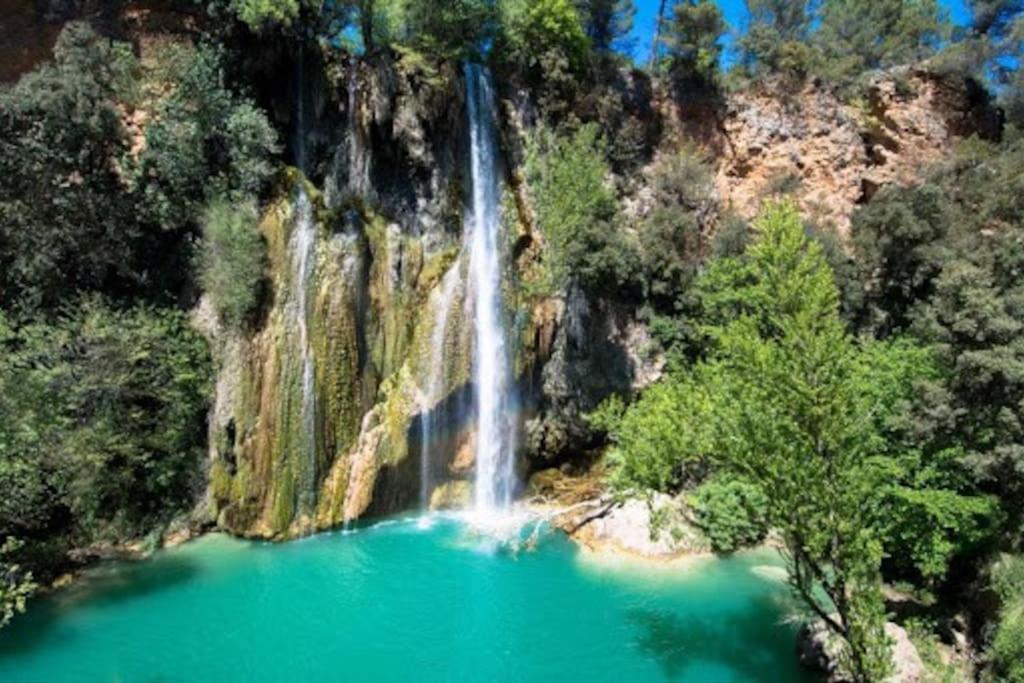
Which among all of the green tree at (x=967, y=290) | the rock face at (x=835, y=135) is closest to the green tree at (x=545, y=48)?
the rock face at (x=835, y=135)

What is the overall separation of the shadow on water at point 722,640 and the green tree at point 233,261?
12937mm

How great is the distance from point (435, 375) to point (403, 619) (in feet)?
26.9

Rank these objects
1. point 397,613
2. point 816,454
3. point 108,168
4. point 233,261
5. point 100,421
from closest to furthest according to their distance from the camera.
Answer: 1. point 816,454
2. point 397,613
3. point 100,421
4. point 233,261
5. point 108,168

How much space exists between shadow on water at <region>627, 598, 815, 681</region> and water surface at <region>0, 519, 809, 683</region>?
0.04m

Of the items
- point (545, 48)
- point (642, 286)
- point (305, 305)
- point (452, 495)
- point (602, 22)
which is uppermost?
point (602, 22)

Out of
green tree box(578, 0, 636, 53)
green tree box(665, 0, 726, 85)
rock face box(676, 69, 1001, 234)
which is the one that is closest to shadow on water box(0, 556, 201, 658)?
rock face box(676, 69, 1001, 234)

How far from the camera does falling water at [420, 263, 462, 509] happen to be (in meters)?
21.2

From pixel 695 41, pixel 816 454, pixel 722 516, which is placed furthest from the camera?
pixel 695 41

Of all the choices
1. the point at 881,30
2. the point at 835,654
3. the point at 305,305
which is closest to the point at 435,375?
the point at 305,305

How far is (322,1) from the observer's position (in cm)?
2223

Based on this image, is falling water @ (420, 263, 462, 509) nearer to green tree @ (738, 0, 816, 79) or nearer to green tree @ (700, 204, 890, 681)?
green tree @ (700, 204, 890, 681)

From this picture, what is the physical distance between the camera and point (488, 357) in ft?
73.6

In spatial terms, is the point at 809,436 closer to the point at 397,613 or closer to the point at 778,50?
the point at 397,613

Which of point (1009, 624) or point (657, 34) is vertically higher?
point (657, 34)
